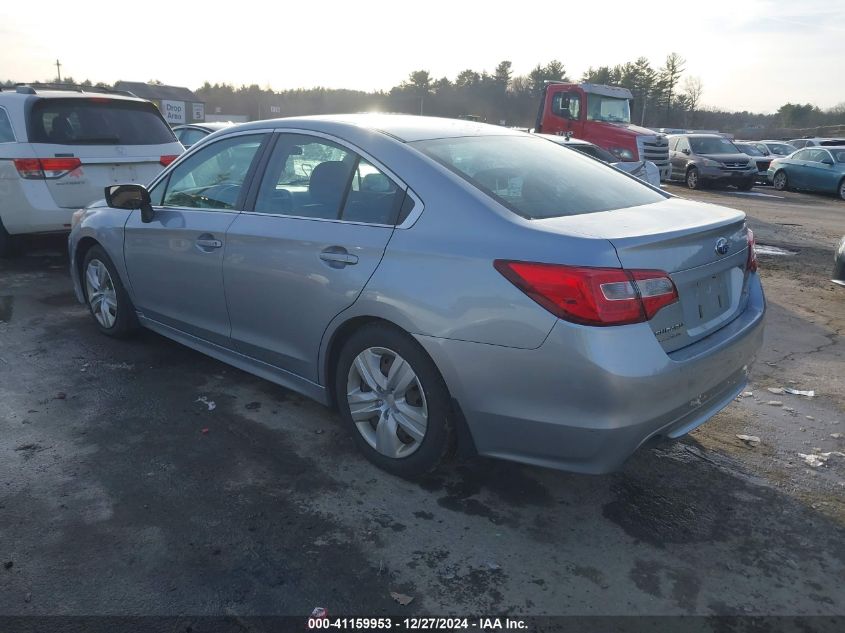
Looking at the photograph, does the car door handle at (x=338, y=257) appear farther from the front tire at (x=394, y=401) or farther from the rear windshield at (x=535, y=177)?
the rear windshield at (x=535, y=177)

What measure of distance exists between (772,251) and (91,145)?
905cm

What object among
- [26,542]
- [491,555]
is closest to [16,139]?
[26,542]

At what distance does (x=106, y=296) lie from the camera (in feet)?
17.4

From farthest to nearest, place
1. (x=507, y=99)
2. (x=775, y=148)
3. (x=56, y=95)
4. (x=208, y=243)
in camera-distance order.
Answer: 1. (x=507, y=99)
2. (x=775, y=148)
3. (x=56, y=95)
4. (x=208, y=243)

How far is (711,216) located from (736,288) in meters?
0.37

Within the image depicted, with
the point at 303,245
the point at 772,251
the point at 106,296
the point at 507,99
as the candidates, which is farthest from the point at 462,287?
the point at 507,99

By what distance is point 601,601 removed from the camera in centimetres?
254

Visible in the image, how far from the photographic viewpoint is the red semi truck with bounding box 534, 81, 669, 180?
1616 centimetres

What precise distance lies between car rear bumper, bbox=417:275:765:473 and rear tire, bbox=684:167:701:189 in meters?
19.0

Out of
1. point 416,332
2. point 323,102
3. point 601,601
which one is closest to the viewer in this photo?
point 601,601

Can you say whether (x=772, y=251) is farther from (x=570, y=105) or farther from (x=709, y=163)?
(x=709, y=163)

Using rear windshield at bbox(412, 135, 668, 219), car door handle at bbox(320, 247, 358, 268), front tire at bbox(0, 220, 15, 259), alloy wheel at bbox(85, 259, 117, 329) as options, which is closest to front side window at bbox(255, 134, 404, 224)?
car door handle at bbox(320, 247, 358, 268)

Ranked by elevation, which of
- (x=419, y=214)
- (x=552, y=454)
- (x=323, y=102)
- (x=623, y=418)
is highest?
(x=323, y=102)

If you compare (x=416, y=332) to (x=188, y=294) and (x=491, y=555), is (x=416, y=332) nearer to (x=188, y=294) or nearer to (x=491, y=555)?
(x=491, y=555)
